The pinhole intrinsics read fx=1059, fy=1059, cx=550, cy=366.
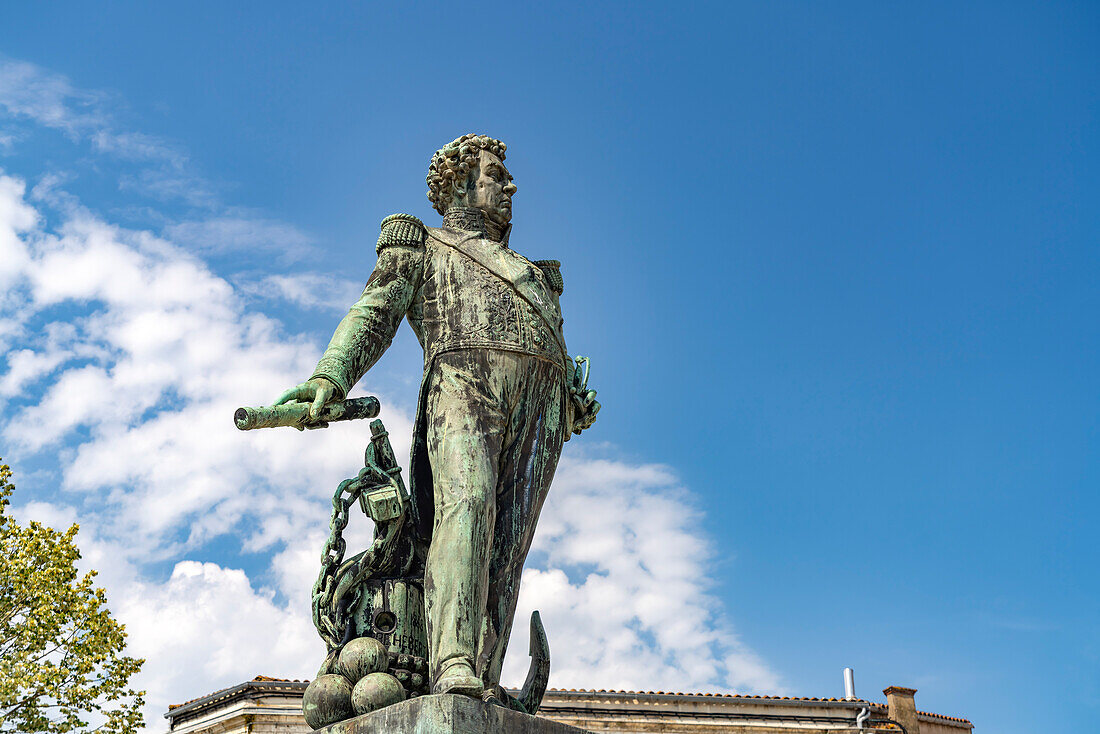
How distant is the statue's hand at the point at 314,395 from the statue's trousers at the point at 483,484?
1.63ft

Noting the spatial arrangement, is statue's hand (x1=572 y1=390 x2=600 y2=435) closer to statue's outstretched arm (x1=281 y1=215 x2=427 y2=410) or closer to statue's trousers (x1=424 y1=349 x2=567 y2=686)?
statue's trousers (x1=424 y1=349 x2=567 y2=686)

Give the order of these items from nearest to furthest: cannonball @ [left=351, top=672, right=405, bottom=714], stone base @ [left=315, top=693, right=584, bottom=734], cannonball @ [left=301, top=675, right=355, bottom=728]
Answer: stone base @ [left=315, top=693, right=584, bottom=734], cannonball @ [left=351, top=672, right=405, bottom=714], cannonball @ [left=301, top=675, right=355, bottom=728]

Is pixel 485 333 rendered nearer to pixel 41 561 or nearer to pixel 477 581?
pixel 477 581

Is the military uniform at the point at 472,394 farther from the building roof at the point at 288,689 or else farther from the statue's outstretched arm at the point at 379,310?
the building roof at the point at 288,689

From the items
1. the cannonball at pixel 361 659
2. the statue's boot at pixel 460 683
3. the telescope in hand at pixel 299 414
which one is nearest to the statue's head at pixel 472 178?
the telescope in hand at pixel 299 414

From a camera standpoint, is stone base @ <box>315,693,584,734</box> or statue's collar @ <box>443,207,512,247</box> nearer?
stone base @ <box>315,693,584,734</box>

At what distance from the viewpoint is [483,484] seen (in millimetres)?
4785

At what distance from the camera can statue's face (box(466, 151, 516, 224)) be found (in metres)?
5.56

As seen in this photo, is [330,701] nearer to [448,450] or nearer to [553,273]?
[448,450]

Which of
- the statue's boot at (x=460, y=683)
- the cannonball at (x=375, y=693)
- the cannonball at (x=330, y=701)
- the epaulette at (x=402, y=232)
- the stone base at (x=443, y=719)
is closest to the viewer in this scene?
the stone base at (x=443, y=719)

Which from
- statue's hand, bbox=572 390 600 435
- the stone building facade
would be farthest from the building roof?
statue's hand, bbox=572 390 600 435

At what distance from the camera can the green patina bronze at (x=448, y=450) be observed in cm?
462

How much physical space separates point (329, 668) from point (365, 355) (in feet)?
4.75

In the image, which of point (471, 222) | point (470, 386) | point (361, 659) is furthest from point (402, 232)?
point (361, 659)
